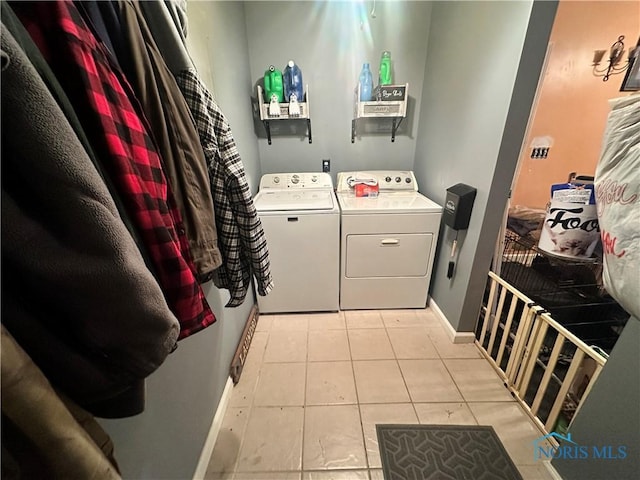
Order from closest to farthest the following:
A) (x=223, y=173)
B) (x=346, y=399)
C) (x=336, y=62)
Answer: (x=223, y=173), (x=346, y=399), (x=336, y=62)

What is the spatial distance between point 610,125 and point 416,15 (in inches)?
72.8

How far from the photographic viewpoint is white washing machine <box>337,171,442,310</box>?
183cm

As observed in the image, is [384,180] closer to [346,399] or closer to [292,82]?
[292,82]

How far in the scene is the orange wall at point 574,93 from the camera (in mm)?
1946

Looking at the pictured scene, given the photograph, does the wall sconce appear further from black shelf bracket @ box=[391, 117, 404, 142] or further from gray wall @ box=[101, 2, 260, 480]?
gray wall @ box=[101, 2, 260, 480]

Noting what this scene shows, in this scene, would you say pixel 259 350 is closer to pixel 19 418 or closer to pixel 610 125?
pixel 19 418

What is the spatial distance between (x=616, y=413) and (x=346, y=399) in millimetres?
1076

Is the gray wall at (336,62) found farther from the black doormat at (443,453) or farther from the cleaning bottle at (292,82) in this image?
the black doormat at (443,453)

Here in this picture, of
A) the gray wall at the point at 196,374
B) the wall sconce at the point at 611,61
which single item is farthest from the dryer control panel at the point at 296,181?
the wall sconce at the point at 611,61

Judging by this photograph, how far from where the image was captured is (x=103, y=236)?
0.33 metres

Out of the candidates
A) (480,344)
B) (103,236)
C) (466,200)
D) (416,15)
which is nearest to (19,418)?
(103,236)

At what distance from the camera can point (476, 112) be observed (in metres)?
1.49

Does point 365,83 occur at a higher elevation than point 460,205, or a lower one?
higher

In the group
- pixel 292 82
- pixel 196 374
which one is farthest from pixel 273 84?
pixel 196 374
